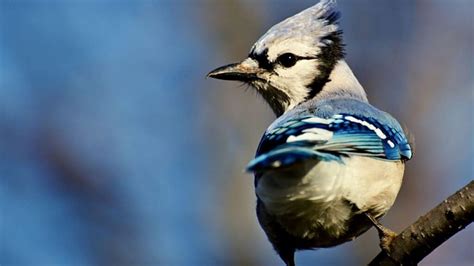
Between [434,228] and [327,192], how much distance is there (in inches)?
14.5

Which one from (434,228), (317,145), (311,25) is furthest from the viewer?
(311,25)

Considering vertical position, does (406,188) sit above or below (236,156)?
below

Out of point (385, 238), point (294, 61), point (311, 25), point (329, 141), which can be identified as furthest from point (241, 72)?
point (385, 238)

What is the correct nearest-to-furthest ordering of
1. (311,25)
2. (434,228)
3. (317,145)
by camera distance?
(434,228) → (317,145) → (311,25)

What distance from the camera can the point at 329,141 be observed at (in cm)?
247

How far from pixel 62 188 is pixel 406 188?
1.95m

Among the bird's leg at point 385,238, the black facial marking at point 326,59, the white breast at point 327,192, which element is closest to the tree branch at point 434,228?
the bird's leg at point 385,238

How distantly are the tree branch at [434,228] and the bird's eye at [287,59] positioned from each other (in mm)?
984

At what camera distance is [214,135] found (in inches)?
221

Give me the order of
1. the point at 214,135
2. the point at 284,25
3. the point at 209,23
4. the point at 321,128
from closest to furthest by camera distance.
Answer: the point at 321,128 < the point at 284,25 < the point at 214,135 < the point at 209,23

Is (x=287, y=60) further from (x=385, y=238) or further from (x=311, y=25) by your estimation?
(x=385, y=238)

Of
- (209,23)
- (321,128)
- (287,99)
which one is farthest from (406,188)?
(321,128)

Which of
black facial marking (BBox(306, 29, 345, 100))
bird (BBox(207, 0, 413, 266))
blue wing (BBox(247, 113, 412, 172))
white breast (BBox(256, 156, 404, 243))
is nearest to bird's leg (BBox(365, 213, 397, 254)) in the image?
bird (BBox(207, 0, 413, 266))

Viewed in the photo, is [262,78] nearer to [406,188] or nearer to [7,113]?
[406,188]
